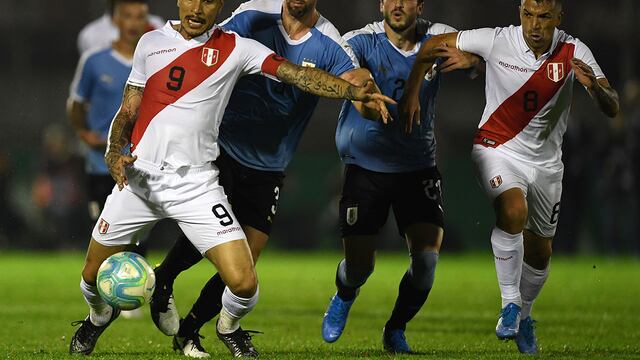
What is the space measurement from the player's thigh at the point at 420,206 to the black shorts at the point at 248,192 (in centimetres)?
93

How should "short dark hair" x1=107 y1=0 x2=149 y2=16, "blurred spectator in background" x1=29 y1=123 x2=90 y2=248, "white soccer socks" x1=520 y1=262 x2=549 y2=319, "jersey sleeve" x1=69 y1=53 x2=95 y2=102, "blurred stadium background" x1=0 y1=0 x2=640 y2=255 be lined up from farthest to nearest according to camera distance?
"blurred spectator in background" x1=29 y1=123 x2=90 y2=248 → "blurred stadium background" x1=0 y1=0 x2=640 y2=255 → "jersey sleeve" x1=69 y1=53 x2=95 y2=102 → "short dark hair" x1=107 y1=0 x2=149 y2=16 → "white soccer socks" x1=520 y1=262 x2=549 y2=319

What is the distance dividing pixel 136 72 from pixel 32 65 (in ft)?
54.2

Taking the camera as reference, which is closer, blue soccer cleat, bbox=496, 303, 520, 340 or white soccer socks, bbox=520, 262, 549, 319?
blue soccer cleat, bbox=496, 303, 520, 340

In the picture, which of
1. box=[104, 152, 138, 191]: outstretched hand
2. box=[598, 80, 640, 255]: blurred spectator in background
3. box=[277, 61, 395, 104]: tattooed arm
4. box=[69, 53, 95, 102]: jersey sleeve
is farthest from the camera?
box=[598, 80, 640, 255]: blurred spectator in background

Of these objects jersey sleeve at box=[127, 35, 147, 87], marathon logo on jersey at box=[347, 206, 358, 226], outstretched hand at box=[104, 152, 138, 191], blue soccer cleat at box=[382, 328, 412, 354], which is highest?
jersey sleeve at box=[127, 35, 147, 87]

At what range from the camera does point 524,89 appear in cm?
889

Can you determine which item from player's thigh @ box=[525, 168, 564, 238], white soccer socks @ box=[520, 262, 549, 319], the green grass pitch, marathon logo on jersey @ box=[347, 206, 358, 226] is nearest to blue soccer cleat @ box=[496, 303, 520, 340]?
the green grass pitch

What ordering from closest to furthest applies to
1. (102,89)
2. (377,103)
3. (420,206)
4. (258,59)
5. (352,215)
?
(377,103) < (258,59) < (420,206) < (352,215) < (102,89)

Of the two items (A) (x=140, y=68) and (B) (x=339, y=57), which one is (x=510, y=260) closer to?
(B) (x=339, y=57)

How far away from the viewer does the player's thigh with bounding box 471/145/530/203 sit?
880 cm

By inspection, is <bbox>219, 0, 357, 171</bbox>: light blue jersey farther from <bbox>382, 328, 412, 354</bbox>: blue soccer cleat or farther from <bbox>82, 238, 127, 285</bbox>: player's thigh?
<bbox>382, 328, 412, 354</bbox>: blue soccer cleat

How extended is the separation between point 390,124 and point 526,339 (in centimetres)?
173

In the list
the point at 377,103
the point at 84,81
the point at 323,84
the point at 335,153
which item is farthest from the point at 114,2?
the point at 335,153

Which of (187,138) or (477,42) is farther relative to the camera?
(477,42)
